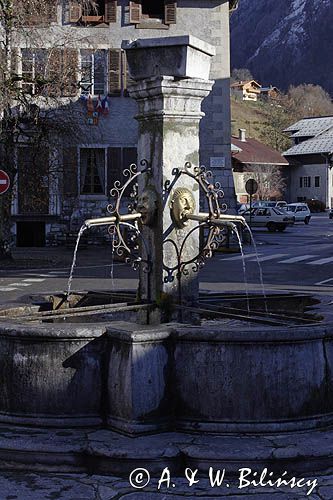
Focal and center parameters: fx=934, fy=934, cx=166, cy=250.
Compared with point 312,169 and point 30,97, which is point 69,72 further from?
point 312,169

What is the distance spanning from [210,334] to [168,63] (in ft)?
8.25

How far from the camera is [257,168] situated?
273 ft

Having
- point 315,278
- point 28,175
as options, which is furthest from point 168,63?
point 28,175

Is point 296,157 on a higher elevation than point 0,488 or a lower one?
higher


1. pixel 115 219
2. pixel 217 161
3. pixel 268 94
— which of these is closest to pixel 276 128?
pixel 268 94

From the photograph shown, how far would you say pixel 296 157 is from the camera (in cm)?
9462

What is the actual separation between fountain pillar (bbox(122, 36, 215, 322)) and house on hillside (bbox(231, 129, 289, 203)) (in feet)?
239

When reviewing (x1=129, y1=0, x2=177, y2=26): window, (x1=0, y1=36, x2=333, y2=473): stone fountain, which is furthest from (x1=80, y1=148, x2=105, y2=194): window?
(x1=0, y1=36, x2=333, y2=473): stone fountain

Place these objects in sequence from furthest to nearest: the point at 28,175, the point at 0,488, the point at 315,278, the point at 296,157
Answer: the point at 296,157 → the point at 28,175 → the point at 315,278 → the point at 0,488

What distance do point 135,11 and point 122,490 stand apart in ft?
90.3

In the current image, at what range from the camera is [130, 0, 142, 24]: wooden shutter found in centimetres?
3130

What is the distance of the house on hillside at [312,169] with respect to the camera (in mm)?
92312

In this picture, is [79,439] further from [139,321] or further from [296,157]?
[296,157]

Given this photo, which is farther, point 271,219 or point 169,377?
point 271,219
